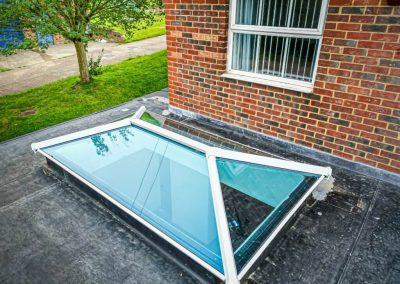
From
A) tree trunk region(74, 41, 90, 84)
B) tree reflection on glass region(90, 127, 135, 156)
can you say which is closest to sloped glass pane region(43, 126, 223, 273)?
tree reflection on glass region(90, 127, 135, 156)

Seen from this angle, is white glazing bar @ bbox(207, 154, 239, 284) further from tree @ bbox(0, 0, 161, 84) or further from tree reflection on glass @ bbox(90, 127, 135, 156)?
tree @ bbox(0, 0, 161, 84)

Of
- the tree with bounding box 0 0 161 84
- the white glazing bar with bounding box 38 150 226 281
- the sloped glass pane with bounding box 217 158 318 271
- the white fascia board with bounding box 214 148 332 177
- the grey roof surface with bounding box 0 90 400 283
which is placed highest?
the tree with bounding box 0 0 161 84

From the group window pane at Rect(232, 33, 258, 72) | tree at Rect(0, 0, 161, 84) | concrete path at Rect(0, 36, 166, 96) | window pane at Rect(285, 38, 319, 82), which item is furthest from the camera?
concrete path at Rect(0, 36, 166, 96)

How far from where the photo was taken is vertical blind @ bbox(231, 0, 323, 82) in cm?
369

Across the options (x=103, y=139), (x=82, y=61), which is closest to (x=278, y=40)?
(x=103, y=139)

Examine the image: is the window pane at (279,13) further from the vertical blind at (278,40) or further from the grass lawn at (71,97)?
the grass lawn at (71,97)

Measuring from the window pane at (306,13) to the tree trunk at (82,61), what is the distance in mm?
5847

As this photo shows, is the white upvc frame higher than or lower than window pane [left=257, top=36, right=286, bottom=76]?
lower

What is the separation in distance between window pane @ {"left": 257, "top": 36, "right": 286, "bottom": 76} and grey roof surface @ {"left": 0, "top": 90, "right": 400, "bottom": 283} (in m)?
1.69

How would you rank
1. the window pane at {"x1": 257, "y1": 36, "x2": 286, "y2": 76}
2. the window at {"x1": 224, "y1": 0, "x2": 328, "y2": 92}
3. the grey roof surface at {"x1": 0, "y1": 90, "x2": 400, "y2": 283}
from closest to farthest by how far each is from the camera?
the grey roof surface at {"x1": 0, "y1": 90, "x2": 400, "y2": 283} < the window at {"x1": 224, "y1": 0, "x2": 328, "y2": 92} < the window pane at {"x1": 257, "y1": 36, "x2": 286, "y2": 76}

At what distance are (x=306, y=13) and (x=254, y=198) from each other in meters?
2.49

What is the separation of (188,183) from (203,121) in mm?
2687

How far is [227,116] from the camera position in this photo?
194 inches

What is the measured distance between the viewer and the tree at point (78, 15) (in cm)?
637
